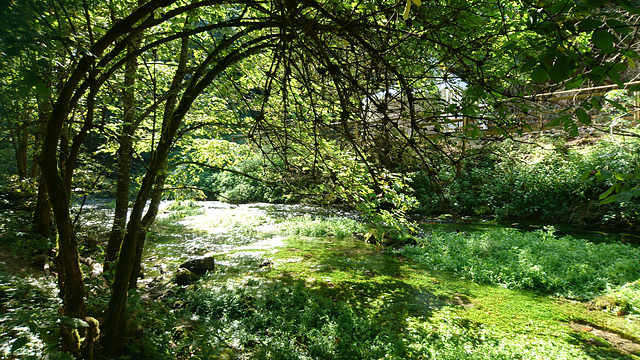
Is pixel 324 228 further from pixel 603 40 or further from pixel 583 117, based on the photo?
pixel 603 40

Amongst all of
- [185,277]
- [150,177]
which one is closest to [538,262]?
[185,277]

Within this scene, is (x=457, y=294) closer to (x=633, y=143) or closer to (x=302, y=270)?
(x=302, y=270)

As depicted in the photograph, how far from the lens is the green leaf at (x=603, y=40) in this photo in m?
1.10

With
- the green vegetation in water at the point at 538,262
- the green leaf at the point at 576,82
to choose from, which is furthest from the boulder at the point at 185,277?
the green leaf at the point at 576,82

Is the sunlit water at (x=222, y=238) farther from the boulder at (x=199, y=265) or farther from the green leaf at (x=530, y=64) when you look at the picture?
the green leaf at (x=530, y=64)

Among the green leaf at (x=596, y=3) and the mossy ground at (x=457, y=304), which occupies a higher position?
the green leaf at (x=596, y=3)

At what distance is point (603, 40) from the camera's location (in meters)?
1.11

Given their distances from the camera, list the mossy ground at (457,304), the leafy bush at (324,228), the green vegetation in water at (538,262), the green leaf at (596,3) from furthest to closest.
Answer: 1. the leafy bush at (324,228)
2. the green vegetation in water at (538,262)
3. the mossy ground at (457,304)
4. the green leaf at (596,3)

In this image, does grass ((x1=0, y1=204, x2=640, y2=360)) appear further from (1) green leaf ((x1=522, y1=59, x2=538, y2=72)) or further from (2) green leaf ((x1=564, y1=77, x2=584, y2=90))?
(2) green leaf ((x1=564, y1=77, x2=584, y2=90))

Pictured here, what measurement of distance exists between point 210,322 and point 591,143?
1507 centimetres

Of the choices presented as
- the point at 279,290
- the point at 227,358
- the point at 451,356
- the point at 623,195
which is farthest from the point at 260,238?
the point at 623,195

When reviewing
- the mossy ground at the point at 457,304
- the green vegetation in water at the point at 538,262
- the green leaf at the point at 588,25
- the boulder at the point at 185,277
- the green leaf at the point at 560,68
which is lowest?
the mossy ground at the point at 457,304

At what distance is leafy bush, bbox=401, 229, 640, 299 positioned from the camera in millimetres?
6020

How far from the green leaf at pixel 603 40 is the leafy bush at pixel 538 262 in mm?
5093
